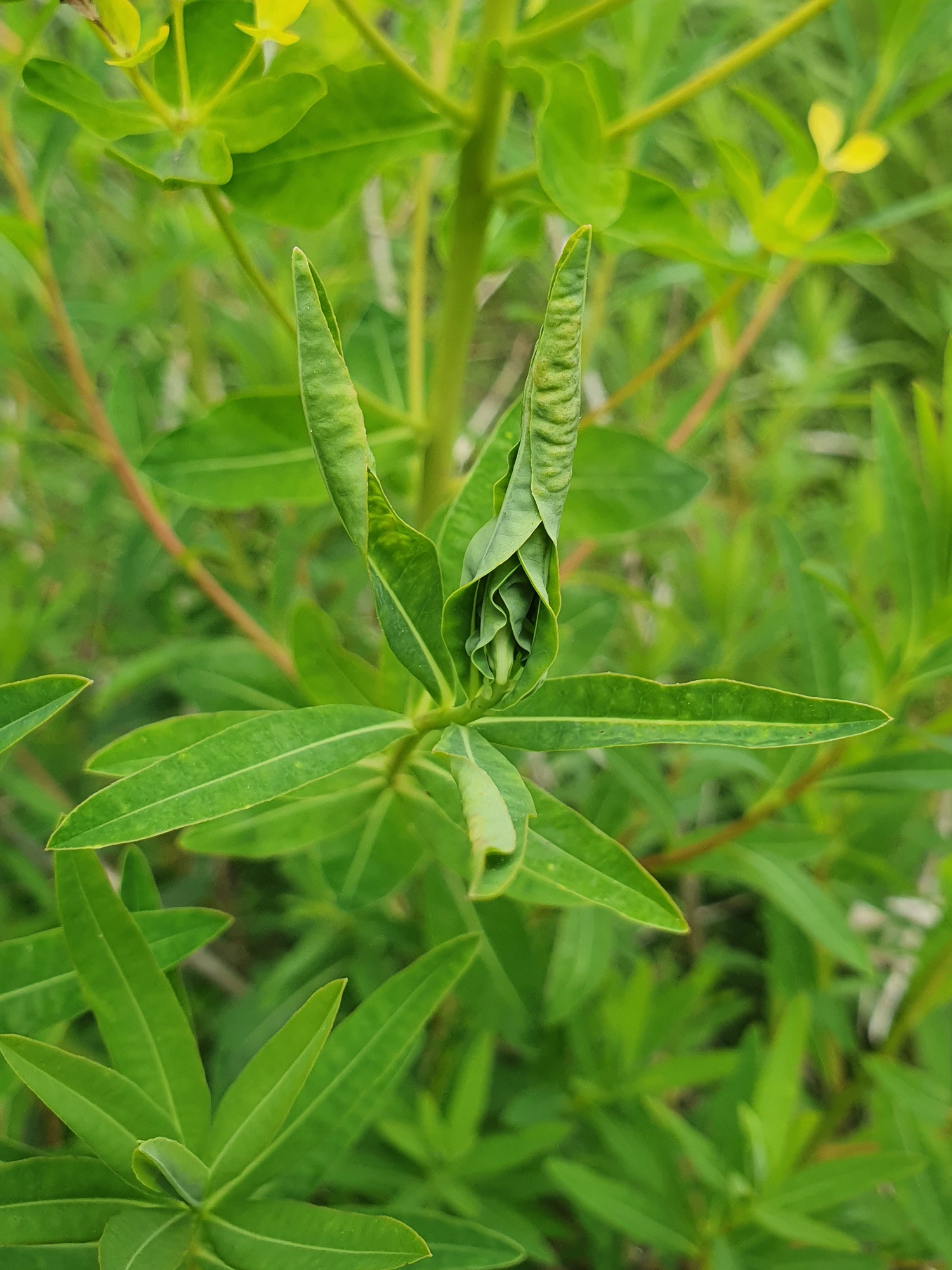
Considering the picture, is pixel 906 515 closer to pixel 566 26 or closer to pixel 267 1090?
pixel 566 26

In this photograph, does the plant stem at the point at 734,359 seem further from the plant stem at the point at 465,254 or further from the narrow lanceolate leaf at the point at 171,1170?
the narrow lanceolate leaf at the point at 171,1170

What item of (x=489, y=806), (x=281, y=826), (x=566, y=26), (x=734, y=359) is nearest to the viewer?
(x=489, y=806)

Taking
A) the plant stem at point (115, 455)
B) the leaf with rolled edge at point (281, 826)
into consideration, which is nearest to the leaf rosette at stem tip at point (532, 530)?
the leaf with rolled edge at point (281, 826)

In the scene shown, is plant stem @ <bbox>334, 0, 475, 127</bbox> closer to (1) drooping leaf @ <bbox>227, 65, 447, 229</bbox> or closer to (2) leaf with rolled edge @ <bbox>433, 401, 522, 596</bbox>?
(1) drooping leaf @ <bbox>227, 65, 447, 229</bbox>

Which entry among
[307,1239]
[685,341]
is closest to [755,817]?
[685,341]

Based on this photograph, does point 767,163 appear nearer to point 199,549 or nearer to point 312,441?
point 199,549

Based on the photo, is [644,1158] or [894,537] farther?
[644,1158]

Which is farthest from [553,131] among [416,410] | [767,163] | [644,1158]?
[767,163]
